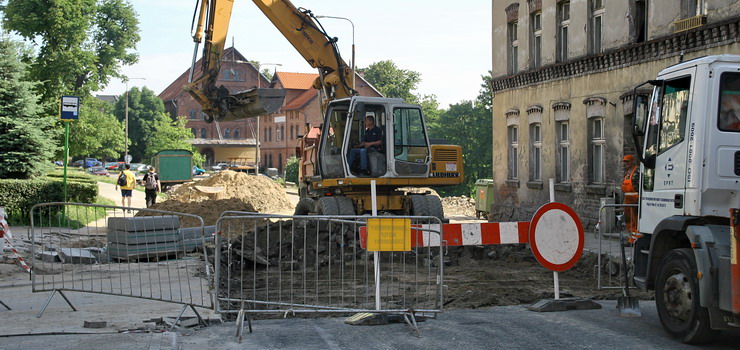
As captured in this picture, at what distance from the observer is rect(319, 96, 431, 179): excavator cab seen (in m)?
17.0

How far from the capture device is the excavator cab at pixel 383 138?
17.0 meters

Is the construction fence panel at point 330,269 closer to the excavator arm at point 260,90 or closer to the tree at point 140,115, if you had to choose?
the excavator arm at point 260,90

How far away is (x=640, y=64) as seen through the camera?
63.0 feet

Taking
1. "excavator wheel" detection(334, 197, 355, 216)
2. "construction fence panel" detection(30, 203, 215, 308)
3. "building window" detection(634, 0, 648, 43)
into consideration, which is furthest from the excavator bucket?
"building window" detection(634, 0, 648, 43)

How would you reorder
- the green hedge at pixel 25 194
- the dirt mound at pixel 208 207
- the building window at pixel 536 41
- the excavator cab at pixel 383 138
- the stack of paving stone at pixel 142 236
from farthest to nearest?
the dirt mound at pixel 208 207, the building window at pixel 536 41, the green hedge at pixel 25 194, the excavator cab at pixel 383 138, the stack of paving stone at pixel 142 236

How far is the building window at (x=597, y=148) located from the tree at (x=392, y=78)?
253ft

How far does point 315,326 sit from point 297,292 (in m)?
3.07

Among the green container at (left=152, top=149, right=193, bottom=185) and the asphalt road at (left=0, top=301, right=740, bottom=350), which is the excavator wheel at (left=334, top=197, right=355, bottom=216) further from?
the green container at (left=152, top=149, right=193, bottom=185)

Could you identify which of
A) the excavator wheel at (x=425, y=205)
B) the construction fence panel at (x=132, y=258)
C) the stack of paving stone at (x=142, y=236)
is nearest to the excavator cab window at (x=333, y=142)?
the excavator wheel at (x=425, y=205)

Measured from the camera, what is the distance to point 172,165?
176 feet

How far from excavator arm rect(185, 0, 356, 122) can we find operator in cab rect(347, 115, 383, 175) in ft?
9.90

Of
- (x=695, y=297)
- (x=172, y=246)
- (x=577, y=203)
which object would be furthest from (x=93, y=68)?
(x=695, y=297)

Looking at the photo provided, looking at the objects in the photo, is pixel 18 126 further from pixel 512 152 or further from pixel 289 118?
pixel 289 118

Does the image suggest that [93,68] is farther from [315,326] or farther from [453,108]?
[315,326]
